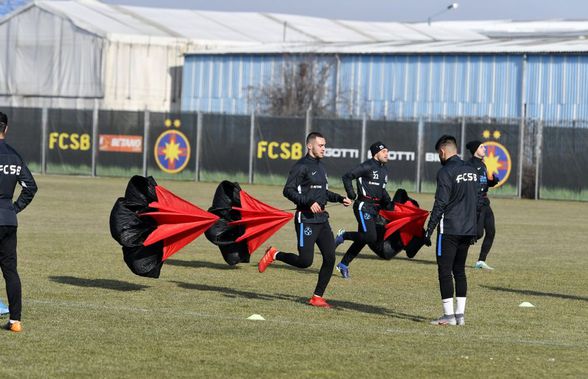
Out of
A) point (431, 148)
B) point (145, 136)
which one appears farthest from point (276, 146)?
point (431, 148)

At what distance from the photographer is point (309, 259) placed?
15461 mm

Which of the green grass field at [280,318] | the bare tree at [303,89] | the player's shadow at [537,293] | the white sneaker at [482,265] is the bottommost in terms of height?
the green grass field at [280,318]

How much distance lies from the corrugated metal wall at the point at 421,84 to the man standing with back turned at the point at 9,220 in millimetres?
36484

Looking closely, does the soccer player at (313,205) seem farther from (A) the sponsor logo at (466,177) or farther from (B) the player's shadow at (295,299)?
(A) the sponsor logo at (466,177)

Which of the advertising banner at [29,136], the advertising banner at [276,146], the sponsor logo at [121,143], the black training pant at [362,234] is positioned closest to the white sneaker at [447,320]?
the black training pant at [362,234]

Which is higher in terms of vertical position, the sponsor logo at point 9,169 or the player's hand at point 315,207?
the sponsor logo at point 9,169

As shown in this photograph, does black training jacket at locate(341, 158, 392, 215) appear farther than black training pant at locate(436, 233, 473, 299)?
Yes

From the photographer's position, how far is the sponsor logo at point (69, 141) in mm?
48625

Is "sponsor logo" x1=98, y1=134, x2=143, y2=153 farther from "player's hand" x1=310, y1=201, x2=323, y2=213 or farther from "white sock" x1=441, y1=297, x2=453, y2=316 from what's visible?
"white sock" x1=441, y1=297, x2=453, y2=316

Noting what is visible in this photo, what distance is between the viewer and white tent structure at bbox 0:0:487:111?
6284cm

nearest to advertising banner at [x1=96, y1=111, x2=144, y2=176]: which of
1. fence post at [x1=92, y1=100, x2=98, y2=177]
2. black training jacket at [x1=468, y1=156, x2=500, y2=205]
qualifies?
fence post at [x1=92, y1=100, x2=98, y2=177]

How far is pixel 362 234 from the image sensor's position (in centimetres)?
1858

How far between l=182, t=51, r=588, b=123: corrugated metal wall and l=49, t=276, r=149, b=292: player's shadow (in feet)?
105

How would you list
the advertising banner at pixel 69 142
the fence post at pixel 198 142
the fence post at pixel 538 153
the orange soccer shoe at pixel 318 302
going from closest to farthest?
the orange soccer shoe at pixel 318 302, the fence post at pixel 538 153, the fence post at pixel 198 142, the advertising banner at pixel 69 142
